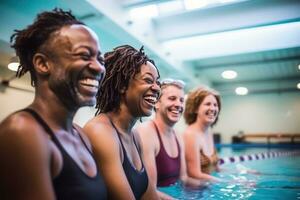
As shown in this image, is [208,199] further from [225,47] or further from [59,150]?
[225,47]

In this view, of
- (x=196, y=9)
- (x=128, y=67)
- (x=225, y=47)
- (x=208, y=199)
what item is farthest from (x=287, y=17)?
(x=128, y=67)

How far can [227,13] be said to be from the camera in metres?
6.77

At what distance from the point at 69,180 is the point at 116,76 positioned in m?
0.90

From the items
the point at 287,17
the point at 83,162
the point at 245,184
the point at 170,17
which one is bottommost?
the point at 245,184

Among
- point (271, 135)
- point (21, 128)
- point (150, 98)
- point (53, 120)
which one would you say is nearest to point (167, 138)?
point (150, 98)

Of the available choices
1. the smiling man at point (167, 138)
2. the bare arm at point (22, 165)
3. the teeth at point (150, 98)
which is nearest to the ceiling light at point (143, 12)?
the smiling man at point (167, 138)

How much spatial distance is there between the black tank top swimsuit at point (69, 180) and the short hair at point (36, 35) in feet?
0.97

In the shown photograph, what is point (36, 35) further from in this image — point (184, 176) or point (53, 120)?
point (184, 176)

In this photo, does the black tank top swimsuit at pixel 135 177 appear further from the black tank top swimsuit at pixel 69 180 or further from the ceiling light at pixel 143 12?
the ceiling light at pixel 143 12

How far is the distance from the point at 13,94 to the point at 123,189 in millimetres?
5972

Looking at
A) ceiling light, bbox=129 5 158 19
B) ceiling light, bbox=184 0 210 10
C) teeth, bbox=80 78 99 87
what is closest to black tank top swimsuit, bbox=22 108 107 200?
teeth, bbox=80 78 99 87

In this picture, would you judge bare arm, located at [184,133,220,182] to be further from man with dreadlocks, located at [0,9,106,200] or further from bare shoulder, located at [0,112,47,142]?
bare shoulder, located at [0,112,47,142]

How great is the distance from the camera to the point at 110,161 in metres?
1.53

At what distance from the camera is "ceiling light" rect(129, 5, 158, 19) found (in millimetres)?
6363
